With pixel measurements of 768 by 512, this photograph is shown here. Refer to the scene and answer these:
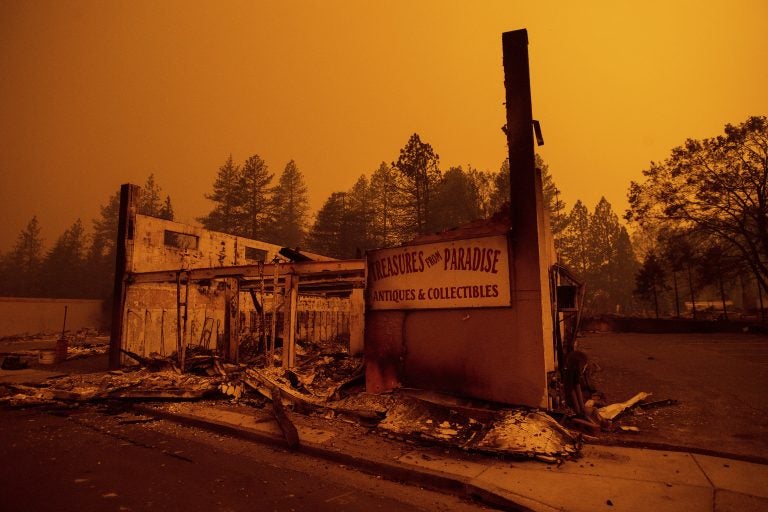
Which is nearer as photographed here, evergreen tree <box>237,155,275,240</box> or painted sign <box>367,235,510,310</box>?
painted sign <box>367,235,510,310</box>

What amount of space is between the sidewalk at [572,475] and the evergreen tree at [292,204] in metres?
54.2

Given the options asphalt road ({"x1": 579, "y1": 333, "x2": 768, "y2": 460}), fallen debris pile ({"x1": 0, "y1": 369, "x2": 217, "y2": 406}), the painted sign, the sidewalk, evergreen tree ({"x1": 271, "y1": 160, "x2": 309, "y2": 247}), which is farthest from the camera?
evergreen tree ({"x1": 271, "y1": 160, "x2": 309, "y2": 247})

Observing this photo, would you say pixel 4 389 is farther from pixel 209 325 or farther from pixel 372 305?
pixel 372 305

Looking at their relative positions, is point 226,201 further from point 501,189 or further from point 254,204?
point 501,189

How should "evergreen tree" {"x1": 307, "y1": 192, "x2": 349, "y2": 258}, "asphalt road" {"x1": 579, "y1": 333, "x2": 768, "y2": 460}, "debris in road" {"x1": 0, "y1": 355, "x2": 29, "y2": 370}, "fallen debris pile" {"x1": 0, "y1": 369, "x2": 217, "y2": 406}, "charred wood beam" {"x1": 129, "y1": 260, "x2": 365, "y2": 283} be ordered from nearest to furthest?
"asphalt road" {"x1": 579, "y1": 333, "x2": 768, "y2": 460}
"fallen debris pile" {"x1": 0, "y1": 369, "x2": 217, "y2": 406}
"charred wood beam" {"x1": 129, "y1": 260, "x2": 365, "y2": 283}
"debris in road" {"x1": 0, "y1": 355, "x2": 29, "y2": 370}
"evergreen tree" {"x1": 307, "y1": 192, "x2": 349, "y2": 258}

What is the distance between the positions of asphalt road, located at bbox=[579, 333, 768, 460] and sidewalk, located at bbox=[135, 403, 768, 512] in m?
1.03

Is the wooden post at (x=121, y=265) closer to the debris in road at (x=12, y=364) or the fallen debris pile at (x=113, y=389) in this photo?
the fallen debris pile at (x=113, y=389)

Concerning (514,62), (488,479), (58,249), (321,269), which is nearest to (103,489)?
(488,479)

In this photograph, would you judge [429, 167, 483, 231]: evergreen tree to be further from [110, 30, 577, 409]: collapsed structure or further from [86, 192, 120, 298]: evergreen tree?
[86, 192, 120, 298]: evergreen tree

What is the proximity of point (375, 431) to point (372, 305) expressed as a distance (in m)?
2.69

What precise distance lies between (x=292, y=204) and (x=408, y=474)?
5929 centimetres

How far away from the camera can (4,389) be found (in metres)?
11.9

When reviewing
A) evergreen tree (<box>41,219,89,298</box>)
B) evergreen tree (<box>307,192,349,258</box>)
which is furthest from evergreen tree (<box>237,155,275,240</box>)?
evergreen tree (<box>41,219,89,298</box>)

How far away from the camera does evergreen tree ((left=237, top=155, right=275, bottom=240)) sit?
5541 cm
